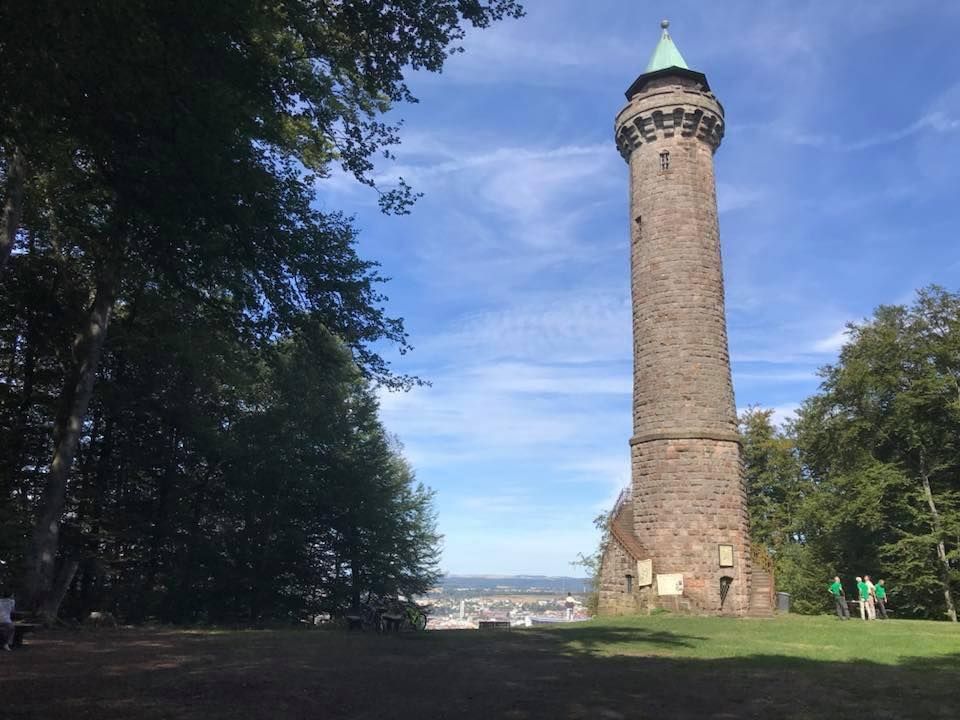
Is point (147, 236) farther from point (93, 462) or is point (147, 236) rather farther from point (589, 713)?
point (93, 462)

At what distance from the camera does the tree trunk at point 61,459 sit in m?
16.6

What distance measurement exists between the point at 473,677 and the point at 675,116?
2203 centimetres

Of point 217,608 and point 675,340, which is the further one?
point 217,608

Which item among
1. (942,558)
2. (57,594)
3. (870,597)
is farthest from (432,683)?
(942,558)

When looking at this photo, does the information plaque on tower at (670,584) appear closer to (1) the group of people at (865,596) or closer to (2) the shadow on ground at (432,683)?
(1) the group of people at (865,596)

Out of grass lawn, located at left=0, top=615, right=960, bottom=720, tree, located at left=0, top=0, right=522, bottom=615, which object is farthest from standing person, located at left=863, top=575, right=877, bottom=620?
tree, located at left=0, top=0, right=522, bottom=615

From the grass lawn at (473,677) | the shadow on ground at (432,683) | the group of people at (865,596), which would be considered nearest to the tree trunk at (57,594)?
the grass lawn at (473,677)

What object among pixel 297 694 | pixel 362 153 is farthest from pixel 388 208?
pixel 297 694

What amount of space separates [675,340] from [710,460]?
163 inches

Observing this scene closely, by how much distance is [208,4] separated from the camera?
26.0ft

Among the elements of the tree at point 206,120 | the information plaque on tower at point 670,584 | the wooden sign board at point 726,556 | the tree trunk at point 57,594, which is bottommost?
the tree trunk at point 57,594

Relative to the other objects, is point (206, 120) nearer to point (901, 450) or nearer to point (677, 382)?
point (677, 382)

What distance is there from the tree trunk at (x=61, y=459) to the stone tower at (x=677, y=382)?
16.6 meters

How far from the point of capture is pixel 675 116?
1027 inches
